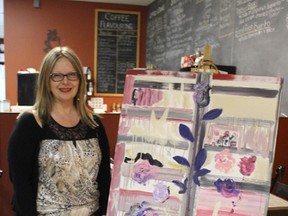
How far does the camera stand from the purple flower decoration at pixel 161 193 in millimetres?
1190

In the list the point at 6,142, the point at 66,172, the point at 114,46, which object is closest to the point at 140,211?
the point at 66,172

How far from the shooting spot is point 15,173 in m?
1.38

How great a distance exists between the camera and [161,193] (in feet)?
3.92

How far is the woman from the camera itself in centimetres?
138

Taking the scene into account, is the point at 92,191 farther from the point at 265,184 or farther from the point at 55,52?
the point at 265,184

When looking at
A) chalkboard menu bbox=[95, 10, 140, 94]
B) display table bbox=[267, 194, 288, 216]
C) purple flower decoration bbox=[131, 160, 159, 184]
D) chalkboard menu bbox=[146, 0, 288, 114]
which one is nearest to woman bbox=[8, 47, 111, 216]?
purple flower decoration bbox=[131, 160, 159, 184]

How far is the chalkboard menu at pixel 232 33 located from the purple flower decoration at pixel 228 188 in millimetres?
1401

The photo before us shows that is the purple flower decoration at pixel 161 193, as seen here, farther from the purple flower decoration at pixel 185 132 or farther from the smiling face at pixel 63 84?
the smiling face at pixel 63 84

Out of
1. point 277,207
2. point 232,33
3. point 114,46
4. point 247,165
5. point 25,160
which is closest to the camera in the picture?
point 247,165

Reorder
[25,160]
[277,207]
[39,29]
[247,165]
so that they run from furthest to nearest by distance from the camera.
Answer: [39,29]
[277,207]
[25,160]
[247,165]

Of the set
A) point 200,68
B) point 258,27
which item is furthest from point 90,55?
point 200,68

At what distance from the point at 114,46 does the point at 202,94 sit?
14.2 ft

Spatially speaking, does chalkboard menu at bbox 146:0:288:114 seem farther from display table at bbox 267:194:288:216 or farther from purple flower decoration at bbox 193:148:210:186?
purple flower decoration at bbox 193:148:210:186

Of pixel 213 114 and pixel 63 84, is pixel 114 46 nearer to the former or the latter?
pixel 63 84
